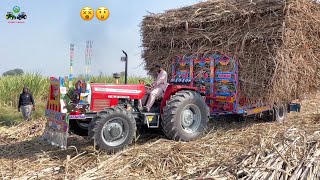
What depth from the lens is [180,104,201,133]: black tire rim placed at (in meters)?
7.31

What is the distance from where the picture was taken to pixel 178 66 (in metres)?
8.85

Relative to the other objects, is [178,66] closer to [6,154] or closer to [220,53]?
[220,53]

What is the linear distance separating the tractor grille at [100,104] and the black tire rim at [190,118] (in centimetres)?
146

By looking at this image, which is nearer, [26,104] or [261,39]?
[261,39]

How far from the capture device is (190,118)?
7.45 m

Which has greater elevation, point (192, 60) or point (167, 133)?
point (192, 60)

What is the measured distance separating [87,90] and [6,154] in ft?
6.36

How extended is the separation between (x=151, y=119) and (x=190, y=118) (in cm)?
85

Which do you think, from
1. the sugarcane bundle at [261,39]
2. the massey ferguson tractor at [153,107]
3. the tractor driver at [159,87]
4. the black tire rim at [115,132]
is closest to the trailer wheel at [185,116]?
the massey ferguson tractor at [153,107]

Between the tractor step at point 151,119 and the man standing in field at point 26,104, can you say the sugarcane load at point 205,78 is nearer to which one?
the tractor step at point 151,119

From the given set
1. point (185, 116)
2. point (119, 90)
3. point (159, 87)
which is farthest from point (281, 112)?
point (119, 90)

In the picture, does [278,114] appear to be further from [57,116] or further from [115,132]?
[57,116]

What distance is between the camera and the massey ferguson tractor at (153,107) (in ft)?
20.4

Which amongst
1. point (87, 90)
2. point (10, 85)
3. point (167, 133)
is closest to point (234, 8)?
point (167, 133)
